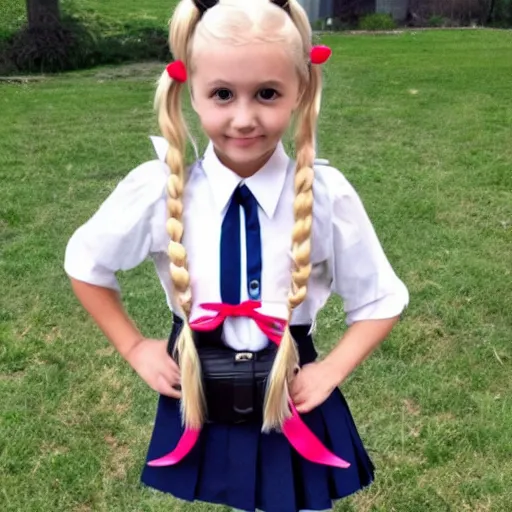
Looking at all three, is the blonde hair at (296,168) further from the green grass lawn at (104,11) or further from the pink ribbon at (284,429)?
the green grass lawn at (104,11)

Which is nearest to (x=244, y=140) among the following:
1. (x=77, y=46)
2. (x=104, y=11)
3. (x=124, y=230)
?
(x=124, y=230)

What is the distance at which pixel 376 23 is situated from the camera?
19188 millimetres

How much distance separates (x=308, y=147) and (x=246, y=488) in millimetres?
760

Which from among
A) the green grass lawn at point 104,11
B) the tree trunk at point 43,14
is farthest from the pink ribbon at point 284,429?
the green grass lawn at point 104,11

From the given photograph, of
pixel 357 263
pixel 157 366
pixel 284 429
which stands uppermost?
pixel 357 263

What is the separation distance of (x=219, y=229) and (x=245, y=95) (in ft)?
0.94

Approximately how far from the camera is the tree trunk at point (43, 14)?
13.6m

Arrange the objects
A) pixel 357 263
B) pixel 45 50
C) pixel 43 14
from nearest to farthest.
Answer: pixel 357 263
pixel 45 50
pixel 43 14

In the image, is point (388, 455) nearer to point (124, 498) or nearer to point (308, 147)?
point (124, 498)

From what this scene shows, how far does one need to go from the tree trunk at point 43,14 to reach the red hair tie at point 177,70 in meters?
12.9

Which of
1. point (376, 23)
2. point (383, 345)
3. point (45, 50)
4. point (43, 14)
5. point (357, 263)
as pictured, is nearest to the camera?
point (357, 263)

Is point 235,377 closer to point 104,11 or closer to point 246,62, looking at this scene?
point 246,62

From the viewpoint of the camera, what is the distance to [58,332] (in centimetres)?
376

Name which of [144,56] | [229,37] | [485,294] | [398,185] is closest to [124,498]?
[229,37]
